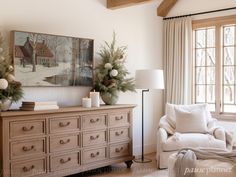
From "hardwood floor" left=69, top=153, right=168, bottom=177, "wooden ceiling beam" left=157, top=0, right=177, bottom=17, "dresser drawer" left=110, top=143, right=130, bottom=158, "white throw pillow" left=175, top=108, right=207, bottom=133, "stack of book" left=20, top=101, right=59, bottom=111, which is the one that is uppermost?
"wooden ceiling beam" left=157, top=0, right=177, bottom=17

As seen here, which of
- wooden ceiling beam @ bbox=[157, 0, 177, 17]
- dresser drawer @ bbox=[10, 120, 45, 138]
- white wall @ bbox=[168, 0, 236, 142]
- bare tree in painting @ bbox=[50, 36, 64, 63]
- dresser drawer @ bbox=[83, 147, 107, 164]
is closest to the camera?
dresser drawer @ bbox=[10, 120, 45, 138]

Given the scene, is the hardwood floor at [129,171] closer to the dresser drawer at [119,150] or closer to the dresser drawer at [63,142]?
the dresser drawer at [119,150]

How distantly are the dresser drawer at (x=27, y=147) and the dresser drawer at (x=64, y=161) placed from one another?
0.21 metres

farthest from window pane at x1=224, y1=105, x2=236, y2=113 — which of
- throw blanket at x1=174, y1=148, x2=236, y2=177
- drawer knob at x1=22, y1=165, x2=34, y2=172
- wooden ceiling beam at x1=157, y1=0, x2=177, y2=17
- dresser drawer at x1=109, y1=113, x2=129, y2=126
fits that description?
drawer knob at x1=22, y1=165, x2=34, y2=172

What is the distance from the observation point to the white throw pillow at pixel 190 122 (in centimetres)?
512

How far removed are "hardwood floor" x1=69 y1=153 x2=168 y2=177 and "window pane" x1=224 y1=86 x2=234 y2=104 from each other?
173cm

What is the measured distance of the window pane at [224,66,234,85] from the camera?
570 cm

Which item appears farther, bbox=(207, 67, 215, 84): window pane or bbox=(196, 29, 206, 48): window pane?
bbox=(196, 29, 206, 48): window pane

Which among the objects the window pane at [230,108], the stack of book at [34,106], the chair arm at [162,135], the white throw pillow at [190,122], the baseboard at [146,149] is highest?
the stack of book at [34,106]

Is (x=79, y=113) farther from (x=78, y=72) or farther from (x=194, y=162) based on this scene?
(x=194, y=162)

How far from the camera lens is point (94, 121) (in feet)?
14.7

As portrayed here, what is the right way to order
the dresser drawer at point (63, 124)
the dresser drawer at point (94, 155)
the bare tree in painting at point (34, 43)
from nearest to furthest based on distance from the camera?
the dresser drawer at point (63, 124), the bare tree in painting at point (34, 43), the dresser drawer at point (94, 155)

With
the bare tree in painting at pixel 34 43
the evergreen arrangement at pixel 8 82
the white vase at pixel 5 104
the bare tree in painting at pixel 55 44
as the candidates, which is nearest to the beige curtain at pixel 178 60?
the bare tree in painting at pixel 55 44

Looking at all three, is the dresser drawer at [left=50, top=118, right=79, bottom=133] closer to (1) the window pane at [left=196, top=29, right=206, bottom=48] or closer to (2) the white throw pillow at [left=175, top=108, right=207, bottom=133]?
(2) the white throw pillow at [left=175, top=108, right=207, bottom=133]
